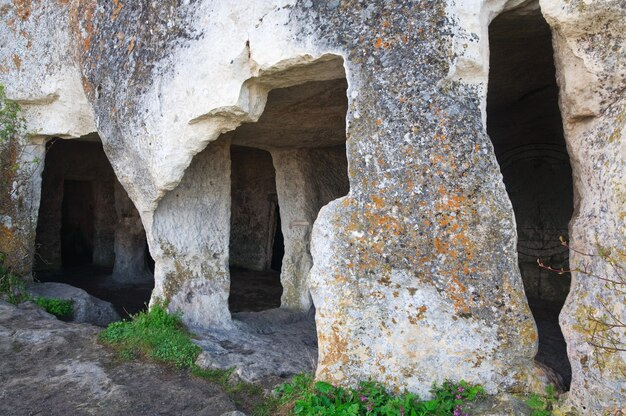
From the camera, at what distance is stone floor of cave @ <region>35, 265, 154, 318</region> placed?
7.57m

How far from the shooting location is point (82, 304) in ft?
19.5

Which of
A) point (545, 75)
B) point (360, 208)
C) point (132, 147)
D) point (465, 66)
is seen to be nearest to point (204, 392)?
point (360, 208)

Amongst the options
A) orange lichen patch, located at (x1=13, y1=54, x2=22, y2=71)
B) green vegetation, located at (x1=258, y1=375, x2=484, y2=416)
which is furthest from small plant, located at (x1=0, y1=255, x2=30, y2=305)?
green vegetation, located at (x1=258, y1=375, x2=484, y2=416)

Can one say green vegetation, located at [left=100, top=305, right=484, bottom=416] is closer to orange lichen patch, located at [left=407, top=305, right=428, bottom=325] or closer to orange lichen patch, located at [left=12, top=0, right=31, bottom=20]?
orange lichen patch, located at [left=407, top=305, right=428, bottom=325]

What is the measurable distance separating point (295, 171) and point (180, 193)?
1.83 meters

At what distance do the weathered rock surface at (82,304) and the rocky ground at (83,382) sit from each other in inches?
46.0

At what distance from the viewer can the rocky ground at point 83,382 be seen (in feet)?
11.1

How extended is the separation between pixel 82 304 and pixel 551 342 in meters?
4.70

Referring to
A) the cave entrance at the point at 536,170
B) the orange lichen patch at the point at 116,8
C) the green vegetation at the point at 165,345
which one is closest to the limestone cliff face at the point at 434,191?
the green vegetation at the point at 165,345

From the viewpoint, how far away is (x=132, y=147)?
465cm

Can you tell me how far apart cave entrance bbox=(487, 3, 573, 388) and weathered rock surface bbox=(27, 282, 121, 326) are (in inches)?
177

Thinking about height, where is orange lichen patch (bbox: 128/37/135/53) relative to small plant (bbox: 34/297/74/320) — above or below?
above

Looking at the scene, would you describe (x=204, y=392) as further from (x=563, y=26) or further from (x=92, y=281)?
(x=92, y=281)

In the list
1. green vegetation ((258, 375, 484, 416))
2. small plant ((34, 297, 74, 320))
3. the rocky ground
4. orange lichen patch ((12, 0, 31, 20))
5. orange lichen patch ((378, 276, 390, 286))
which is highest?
orange lichen patch ((12, 0, 31, 20))
